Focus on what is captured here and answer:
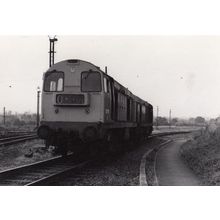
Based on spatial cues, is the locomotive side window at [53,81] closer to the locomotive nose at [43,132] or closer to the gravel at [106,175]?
the locomotive nose at [43,132]

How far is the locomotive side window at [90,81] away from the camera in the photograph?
13.4 m

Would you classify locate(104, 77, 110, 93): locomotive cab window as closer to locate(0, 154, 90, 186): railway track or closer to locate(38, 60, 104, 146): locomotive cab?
locate(38, 60, 104, 146): locomotive cab

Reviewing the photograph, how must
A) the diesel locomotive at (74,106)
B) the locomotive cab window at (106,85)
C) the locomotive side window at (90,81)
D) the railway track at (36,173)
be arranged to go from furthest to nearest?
the locomotive cab window at (106,85) < the locomotive side window at (90,81) < the diesel locomotive at (74,106) < the railway track at (36,173)

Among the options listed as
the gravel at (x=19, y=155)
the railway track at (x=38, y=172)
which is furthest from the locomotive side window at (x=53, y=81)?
the gravel at (x=19, y=155)

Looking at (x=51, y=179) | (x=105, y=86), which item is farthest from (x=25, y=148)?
(x=51, y=179)

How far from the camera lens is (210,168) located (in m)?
12.3

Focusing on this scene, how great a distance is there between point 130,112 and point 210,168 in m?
8.53

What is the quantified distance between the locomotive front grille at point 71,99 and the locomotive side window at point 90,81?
1.06ft

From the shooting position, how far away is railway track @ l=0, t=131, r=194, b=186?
9.67 meters

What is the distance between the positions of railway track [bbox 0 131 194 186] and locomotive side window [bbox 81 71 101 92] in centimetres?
259

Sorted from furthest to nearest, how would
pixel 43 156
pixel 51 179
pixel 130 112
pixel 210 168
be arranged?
pixel 130 112
pixel 43 156
pixel 210 168
pixel 51 179

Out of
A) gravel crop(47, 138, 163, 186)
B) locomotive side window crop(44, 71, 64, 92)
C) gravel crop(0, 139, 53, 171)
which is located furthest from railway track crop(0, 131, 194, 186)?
locomotive side window crop(44, 71, 64, 92)

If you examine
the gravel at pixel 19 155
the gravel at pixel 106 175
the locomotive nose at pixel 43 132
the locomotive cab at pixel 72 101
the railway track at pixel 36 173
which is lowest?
the gravel at pixel 19 155
